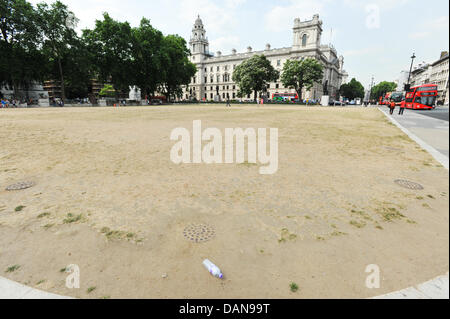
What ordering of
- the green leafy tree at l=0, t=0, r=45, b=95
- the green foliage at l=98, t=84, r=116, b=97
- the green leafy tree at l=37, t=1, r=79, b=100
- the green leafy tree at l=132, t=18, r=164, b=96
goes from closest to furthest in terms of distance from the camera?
the green leafy tree at l=0, t=0, r=45, b=95
the green leafy tree at l=37, t=1, r=79, b=100
the green leafy tree at l=132, t=18, r=164, b=96
the green foliage at l=98, t=84, r=116, b=97

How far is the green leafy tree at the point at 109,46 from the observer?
46375mm

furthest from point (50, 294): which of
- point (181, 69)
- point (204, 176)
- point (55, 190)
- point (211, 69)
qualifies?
point (211, 69)

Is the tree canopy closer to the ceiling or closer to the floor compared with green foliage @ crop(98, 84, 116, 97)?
closer to the ceiling

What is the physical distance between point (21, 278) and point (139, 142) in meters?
8.23

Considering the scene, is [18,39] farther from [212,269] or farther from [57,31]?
[212,269]

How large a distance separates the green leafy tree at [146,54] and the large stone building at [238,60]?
44.3 m

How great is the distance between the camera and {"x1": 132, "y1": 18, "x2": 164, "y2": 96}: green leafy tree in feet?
165

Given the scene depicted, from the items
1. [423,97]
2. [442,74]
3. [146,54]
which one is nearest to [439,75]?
[442,74]

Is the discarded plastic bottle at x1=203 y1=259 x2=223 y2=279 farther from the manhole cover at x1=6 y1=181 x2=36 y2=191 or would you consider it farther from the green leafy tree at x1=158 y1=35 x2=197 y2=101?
the green leafy tree at x1=158 y1=35 x2=197 y2=101

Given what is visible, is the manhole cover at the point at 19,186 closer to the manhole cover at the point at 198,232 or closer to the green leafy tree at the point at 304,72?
the manhole cover at the point at 198,232

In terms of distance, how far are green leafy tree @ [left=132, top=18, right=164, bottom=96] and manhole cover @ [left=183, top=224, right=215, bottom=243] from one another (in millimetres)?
52552

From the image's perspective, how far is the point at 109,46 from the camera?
46.9 metres

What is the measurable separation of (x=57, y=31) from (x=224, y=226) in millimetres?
58097

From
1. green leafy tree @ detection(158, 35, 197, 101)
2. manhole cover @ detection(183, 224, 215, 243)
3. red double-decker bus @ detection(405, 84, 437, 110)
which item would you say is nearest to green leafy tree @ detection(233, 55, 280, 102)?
green leafy tree @ detection(158, 35, 197, 101)
